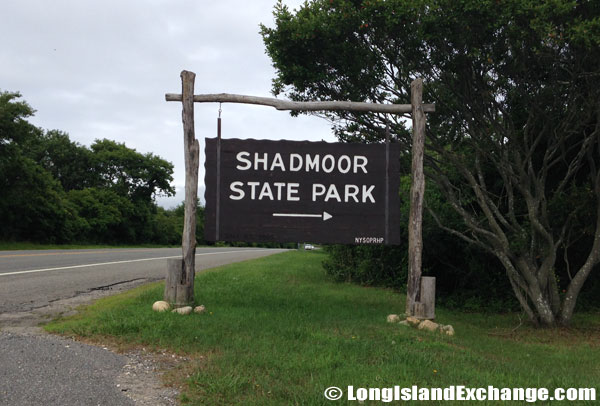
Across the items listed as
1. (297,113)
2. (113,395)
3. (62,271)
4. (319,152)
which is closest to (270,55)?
(297,113)

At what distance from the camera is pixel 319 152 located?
7.64 meters

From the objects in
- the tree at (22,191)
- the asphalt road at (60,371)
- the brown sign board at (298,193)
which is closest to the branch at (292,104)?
the brown sign board at (298,193)

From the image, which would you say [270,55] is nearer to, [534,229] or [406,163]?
[406,163]

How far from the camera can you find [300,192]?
7.62 meters

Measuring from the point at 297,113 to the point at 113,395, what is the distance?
689 centimetres

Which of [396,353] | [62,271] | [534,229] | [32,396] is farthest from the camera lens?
[62,271]

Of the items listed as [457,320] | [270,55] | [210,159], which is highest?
[270,55]

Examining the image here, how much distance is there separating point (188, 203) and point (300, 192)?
5.91ft

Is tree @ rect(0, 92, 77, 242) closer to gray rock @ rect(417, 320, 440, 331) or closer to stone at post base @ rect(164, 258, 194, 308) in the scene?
stone at post base @ rect(164, 258, 194, 308)

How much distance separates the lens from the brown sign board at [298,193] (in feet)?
25.0

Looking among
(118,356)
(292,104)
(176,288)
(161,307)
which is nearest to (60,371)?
(118,356)

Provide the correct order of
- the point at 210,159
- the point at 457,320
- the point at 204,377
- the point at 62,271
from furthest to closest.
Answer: the point at 62,271, the point at 457,320, the point at 210,159, the point at 204,377

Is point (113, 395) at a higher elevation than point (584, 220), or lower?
lower

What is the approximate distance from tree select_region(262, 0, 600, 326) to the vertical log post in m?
2.07
